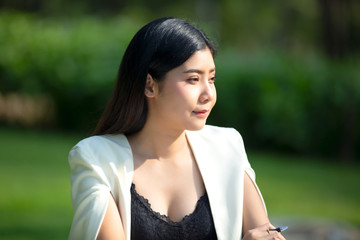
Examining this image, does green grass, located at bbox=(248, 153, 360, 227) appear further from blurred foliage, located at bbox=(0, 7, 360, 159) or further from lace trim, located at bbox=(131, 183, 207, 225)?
lace trim, located at bbox=(131, 183, 207, 225)

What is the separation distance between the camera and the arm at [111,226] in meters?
2.72

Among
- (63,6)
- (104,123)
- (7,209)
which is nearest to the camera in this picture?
(104,123)

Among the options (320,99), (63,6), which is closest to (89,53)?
(320,99)

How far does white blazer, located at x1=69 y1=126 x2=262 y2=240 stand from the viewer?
2766 mm

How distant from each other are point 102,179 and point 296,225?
11.5 ft

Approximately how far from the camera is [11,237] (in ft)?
22.1

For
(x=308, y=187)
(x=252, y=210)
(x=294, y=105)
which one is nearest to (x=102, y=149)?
(x=252, y=210)

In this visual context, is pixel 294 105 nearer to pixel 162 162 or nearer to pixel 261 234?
pixel 162 162

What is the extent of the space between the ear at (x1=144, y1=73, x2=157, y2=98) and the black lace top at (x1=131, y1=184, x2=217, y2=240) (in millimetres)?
410

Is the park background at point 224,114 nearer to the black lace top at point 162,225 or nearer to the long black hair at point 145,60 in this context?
the black lace top at point 162,225

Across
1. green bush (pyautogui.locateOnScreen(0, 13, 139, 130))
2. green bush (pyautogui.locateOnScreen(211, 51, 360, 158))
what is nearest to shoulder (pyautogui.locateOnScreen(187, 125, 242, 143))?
green bush (pyautogui.locateOnScreen(211, 51, 360, 158))

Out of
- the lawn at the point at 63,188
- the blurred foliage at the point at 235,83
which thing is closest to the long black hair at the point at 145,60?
the lawn at the point at 63,188

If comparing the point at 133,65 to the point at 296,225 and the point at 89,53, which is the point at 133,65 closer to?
the point at 296,225

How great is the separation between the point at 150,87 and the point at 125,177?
39cm
